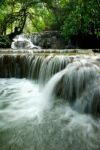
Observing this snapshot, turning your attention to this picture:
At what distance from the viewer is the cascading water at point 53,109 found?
3.43 meters

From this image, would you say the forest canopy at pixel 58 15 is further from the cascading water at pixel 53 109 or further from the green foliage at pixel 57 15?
the cascading water at pixel 53 109

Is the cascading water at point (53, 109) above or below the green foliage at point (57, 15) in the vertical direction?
below

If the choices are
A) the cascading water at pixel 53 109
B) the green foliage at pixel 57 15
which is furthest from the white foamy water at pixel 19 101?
the green foliage at pixel 57 15

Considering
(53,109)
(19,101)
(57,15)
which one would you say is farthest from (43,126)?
(57,15)

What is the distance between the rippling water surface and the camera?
3.33m

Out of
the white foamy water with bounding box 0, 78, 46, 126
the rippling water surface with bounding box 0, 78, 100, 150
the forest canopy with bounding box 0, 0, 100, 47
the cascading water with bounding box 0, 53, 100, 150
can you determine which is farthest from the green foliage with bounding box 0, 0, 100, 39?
the rippling water surface with bounding box 0, 78, 100, 150

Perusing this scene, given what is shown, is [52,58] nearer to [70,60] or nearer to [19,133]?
[70,60]

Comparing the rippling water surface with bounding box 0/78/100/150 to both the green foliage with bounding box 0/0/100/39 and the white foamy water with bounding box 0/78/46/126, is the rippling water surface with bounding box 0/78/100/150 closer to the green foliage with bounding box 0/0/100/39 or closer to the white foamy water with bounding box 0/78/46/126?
the white foamy water with bounding box 0/78/46/126

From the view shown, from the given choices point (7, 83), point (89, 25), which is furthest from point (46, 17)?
point (7, 83)

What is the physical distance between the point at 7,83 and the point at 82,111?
339cm

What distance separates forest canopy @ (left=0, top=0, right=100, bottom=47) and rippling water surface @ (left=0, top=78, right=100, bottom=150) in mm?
5433

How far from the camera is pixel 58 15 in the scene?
1276cm

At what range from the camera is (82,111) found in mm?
4594

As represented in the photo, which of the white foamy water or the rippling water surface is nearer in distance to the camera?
the rippling water surface
